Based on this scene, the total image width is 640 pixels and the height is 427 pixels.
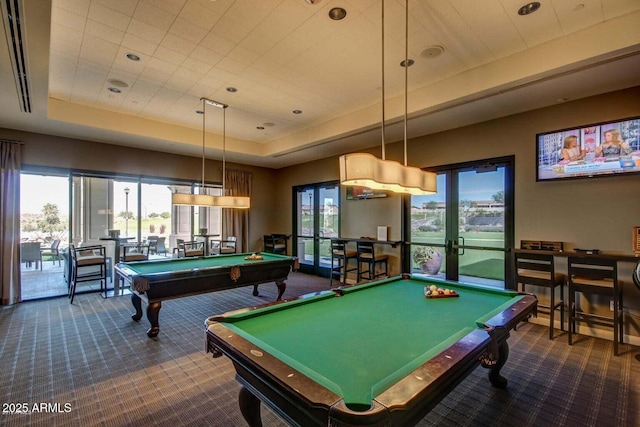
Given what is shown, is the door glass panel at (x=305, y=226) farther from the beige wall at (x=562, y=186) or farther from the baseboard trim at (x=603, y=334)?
the baseboard trim at (x=603, y=334)

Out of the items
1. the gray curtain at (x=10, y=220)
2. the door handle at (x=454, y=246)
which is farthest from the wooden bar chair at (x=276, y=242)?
the gray curtain at (x=10, y=220)

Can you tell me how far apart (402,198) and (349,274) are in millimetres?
2132

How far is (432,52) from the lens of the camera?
322 cm

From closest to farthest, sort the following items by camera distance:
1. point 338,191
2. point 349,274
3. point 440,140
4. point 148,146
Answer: point 440,140, point 148,146, point 349,274, point 338,191

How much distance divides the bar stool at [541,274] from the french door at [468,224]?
759 mm

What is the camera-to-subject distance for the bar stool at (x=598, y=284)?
3.16 m

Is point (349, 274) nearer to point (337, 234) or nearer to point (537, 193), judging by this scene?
point (337, 234)

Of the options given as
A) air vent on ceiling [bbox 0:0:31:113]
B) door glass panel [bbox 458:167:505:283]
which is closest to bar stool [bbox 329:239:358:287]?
door glass panel [bbox 458:167:505:283]

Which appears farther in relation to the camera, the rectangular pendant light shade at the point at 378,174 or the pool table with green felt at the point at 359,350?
the rectangular pendant light shade at the point at 378,174

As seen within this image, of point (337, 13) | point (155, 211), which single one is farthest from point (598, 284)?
point (155, 211)

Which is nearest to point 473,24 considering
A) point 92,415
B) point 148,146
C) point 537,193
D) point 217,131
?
point 537,193

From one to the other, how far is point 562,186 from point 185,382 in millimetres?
5034

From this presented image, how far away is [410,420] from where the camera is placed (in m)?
1.19

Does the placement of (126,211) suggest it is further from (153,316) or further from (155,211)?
(153,316)
